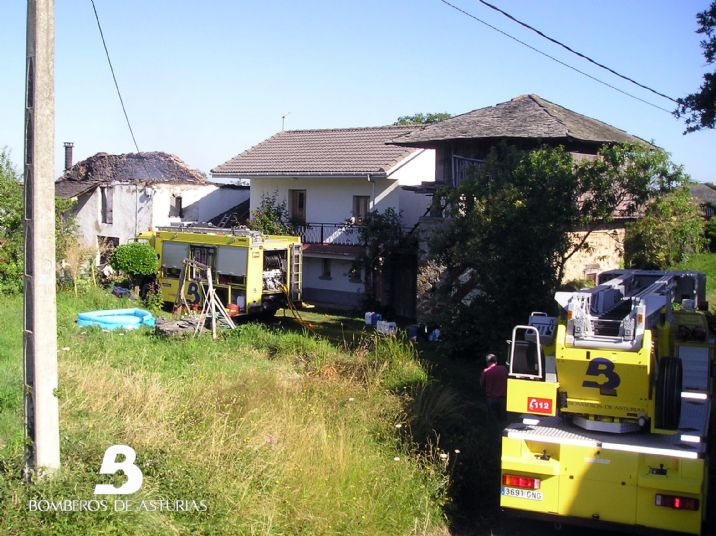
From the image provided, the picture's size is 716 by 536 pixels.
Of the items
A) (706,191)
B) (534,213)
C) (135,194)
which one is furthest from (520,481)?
(706,191)

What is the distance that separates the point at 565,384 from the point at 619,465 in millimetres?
→ 941

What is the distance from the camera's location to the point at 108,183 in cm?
3114

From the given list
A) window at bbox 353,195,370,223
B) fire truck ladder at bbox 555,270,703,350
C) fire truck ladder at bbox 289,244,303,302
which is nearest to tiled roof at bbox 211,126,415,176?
window at bbox 353,195,370,223

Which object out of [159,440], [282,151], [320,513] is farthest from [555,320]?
[282,151]

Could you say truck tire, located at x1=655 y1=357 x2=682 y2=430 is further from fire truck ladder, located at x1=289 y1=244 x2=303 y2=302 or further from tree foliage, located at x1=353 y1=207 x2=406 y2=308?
tree foliage, located at x1=353 y1=207 x2=406 y2=308

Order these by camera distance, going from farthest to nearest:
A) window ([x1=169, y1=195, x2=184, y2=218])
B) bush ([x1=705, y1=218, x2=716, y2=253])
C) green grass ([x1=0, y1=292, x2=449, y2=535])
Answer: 1. bush ([x1=705, y1=218, x2=716, y2=253])
2. window ([x1=169, y1=195, x2=184, y2=218])
3. green grass ([x1=0, y1=292, x2=449, y2=535])

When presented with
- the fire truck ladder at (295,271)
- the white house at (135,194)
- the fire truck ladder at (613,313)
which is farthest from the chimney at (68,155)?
the fire truck ladder at (613,313)

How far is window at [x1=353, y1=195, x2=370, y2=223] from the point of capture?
84.7ft

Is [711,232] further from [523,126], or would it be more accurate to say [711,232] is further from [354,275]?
[523,126]

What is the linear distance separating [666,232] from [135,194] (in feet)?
74.6

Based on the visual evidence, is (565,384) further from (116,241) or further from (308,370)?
(116,241)

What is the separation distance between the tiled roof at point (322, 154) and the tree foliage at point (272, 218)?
120cm

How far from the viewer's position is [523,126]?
676 inches

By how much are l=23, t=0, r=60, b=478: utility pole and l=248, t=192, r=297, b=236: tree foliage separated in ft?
66.3
